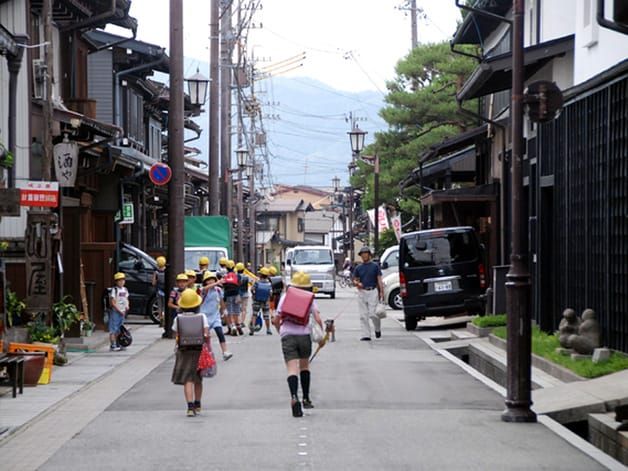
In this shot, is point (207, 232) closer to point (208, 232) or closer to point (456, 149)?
point (208, 232)

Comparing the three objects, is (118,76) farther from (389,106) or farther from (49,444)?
(49,444)

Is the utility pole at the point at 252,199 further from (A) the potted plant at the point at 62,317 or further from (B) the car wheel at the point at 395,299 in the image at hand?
(A) the potted plant at the point at 62,317

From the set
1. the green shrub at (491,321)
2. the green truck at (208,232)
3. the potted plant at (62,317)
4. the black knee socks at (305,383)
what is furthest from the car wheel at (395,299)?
the black knee socks at (305,383)

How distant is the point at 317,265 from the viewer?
52.2 metres

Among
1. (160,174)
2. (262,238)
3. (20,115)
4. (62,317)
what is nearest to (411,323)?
(160,174)

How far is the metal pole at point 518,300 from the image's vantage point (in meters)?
13.2

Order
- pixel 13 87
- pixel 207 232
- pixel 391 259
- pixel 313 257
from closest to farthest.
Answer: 1. pixel 13 87
2. pixel 207 232
3. pixel 391 259
4. pixel 313 257

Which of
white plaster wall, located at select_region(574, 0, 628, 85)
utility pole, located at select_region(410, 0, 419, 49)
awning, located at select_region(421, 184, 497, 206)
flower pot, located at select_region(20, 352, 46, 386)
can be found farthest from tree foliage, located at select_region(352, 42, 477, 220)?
flower pot, located at select_region(20, 352, 46, 386)

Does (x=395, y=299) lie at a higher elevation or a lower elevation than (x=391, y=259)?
lower

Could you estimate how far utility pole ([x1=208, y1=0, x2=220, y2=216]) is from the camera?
4188 cm

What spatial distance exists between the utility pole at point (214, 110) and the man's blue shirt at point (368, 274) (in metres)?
16.4

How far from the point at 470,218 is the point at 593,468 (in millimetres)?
29657

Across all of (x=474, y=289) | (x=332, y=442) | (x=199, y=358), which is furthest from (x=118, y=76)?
(x=332, y=442)

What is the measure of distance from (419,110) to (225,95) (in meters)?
8.68
